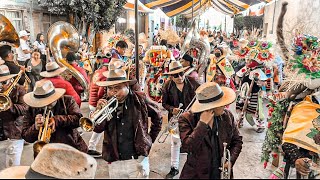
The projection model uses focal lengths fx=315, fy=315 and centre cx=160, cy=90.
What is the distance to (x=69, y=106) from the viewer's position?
3402 millimetres

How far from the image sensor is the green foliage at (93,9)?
11.8 m

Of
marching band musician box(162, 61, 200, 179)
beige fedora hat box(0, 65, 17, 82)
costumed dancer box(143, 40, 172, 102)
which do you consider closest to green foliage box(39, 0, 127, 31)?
costumed dancer box(143, 40, 172, 102)

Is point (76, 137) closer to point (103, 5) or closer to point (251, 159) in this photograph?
point (251, 159)

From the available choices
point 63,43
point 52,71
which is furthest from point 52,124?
point 63,43

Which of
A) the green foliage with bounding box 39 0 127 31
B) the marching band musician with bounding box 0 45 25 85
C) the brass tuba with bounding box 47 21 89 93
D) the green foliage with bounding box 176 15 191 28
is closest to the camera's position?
the marching band musician with bounding box 0 45 25 85

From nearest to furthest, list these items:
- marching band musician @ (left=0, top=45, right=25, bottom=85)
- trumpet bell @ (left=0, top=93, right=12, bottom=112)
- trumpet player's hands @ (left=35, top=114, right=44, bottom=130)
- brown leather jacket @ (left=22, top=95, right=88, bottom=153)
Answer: trumpet player's hands @ (left=35, top=114, right=44, bottom=130)
brown leather jacket @ (left=22, top=95, right=88, bottom=153)
trumpet bell @ (left=0, top=93, right=12, bottom=112)
marching band musician @ (left=0, top=45, right=25, bottom=85)

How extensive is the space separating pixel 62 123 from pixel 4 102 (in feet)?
3.51

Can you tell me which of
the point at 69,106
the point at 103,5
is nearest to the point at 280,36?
the point at 69,106

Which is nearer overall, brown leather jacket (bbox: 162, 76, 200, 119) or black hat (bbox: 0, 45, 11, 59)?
brown leather jacket (bbox: 162, 76, 200, 119)

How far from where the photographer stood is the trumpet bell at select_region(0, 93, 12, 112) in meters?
3.79

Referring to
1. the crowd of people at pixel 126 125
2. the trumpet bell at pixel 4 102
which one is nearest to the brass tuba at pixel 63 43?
the crowd of people at pixel 126 125

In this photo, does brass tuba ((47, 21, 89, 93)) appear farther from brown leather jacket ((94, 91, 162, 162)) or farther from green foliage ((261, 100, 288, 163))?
green foliage ((261, 100, 288, 163))

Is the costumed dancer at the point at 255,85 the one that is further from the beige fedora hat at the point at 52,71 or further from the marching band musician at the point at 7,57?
the marching band musician at the point at 7,57

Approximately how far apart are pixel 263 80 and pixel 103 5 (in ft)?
28.0
